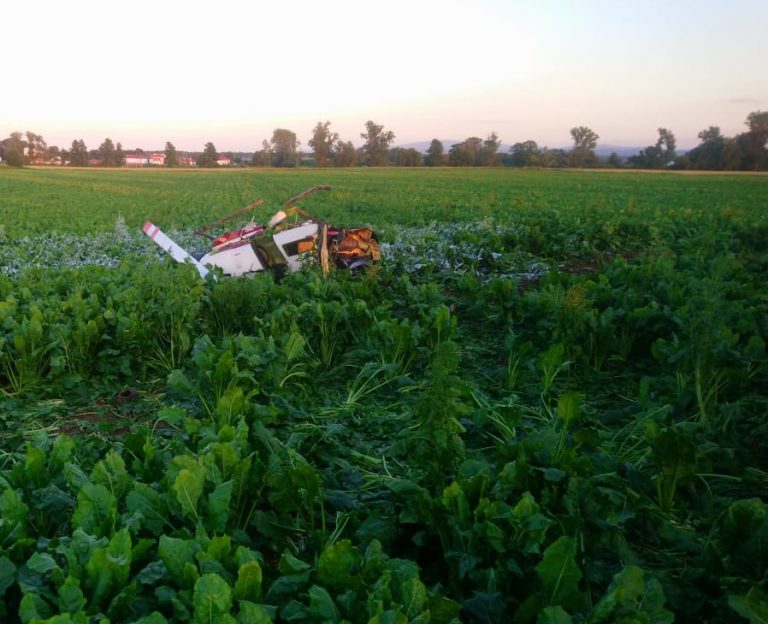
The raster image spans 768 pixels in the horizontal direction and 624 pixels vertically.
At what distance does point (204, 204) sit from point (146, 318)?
20.5 metres

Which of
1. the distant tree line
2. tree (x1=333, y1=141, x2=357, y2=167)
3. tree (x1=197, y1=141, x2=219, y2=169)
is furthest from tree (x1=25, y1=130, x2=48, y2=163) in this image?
tree (x1=333, y1=141, x2=357, y2=167)

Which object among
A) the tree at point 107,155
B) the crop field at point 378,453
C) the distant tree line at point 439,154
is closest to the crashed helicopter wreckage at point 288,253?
the crop field at point 378,453

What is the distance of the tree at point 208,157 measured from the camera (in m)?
93.8

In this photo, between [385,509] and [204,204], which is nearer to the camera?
[385,509]

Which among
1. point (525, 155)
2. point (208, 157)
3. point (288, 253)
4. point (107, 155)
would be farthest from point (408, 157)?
point (288, 253)

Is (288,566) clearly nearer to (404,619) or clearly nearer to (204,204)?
(404,619)

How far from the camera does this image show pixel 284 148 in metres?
→ 101

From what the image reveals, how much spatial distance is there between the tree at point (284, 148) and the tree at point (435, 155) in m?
20.6

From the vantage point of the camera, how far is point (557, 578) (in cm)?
220

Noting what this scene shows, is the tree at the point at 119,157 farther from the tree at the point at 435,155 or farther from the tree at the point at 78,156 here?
the tree at the point at 435,155

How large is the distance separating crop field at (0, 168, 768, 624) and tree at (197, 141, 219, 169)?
9200 cm

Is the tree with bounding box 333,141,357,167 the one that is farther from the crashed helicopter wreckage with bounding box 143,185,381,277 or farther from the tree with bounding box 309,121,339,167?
the crashed helicopter wreckage with bounding box 143,185,381,277

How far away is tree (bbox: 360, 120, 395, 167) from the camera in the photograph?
90.0 metres

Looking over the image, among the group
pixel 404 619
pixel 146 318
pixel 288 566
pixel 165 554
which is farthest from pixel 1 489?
pixel 146 318
